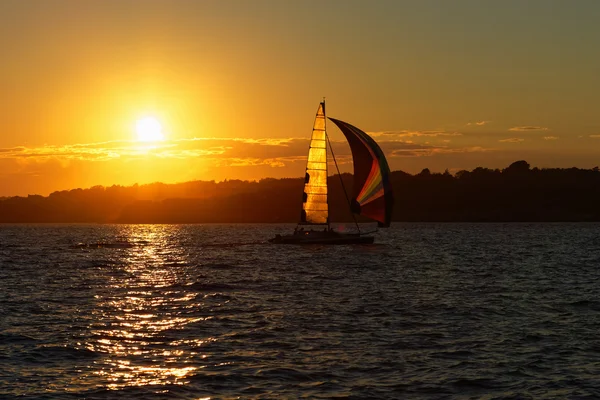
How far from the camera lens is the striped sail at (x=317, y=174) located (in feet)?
269

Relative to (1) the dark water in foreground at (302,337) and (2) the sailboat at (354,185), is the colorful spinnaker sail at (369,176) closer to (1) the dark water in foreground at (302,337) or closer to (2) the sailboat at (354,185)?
(2) the sailboat at (354,185)

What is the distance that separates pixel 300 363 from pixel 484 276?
105ft

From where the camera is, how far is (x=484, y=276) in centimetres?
5256

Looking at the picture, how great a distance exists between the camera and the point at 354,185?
80625 millimetres

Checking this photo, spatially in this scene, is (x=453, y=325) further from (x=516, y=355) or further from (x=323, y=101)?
(x=323, y=101)

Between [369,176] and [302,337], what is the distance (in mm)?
52824

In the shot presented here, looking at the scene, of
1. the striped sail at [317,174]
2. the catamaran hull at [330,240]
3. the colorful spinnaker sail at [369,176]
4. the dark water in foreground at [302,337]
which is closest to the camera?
the dark water in foreground at [302,337]

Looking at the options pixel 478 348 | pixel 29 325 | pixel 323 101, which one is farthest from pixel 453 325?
pixel 323 101

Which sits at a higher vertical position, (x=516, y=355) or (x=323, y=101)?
(x=323, y=101)

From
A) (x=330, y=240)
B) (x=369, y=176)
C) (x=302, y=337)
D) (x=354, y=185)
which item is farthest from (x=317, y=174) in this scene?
(x=302, y=337)

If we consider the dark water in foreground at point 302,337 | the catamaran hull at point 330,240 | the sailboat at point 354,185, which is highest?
the sailboat at point 354,185

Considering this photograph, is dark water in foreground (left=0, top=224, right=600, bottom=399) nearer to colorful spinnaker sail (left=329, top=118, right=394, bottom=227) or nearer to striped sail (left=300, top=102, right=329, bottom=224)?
colorful spinnaker sail (left=329, top=118, right=394, bottom=227)

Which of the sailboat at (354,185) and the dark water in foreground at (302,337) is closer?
the dark water in foreground at (302,337)

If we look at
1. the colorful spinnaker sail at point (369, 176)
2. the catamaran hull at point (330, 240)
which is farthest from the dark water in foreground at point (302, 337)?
the catamaran hull at point (330, 240)
